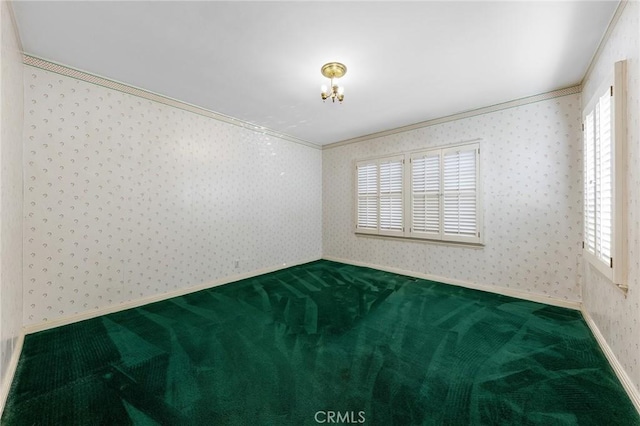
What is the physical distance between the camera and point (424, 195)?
166 inches

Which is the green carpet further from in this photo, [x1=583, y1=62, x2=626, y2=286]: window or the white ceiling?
the white ceiling

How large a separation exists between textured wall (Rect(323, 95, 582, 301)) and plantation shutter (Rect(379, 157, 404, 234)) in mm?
408

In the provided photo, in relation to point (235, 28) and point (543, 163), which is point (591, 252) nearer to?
point (543, 163)

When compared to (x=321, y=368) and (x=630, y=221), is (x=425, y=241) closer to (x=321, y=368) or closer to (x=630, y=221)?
(x=630, y=221)

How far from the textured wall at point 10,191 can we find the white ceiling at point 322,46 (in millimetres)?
346

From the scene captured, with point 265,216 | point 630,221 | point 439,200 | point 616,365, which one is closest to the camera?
point 630,221

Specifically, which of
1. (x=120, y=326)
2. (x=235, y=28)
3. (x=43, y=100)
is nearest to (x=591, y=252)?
(x=235, y=28)

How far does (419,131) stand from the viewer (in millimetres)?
4309

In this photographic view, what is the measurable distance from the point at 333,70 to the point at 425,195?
2524 mm

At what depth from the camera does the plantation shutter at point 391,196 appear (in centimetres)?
455

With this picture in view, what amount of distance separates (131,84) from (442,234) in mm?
4644

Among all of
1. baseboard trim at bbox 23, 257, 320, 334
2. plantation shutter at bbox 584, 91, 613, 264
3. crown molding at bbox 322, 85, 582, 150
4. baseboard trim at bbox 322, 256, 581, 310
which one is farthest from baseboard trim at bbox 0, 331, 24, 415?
crown molding at bbox 322, 85, 582, 150

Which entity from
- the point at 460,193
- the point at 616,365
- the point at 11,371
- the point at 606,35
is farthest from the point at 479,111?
the point at 11,371

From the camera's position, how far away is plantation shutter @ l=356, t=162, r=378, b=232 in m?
4.90
